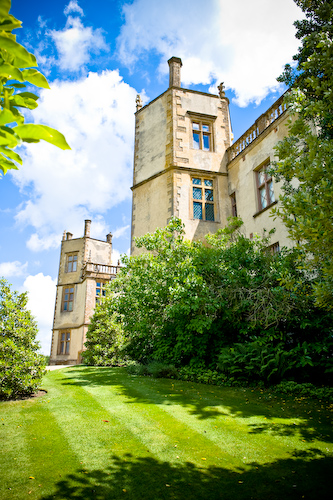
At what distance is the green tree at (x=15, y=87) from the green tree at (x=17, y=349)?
7396 mm

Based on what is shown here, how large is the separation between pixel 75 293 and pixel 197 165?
59.6 ft

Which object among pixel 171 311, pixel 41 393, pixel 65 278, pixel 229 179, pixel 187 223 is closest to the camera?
pixel 41 393

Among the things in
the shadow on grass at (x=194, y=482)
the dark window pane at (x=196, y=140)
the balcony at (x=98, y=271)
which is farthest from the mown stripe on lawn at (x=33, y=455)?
the balcony at (x=98, y=271)

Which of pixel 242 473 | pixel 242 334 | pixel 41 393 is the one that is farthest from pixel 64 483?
pixel 242 334

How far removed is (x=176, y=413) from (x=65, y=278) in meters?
26.9

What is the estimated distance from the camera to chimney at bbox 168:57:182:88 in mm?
18625

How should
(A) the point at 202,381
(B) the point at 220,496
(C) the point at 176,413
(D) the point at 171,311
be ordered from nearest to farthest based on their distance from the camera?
1. (B) the point at 220,496
2. (C) the point at 176,413
3. (A) the point at 202,381
4. (D) the point at 171,311

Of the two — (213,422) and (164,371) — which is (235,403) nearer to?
(213,422)

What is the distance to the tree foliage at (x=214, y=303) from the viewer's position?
9422 mm

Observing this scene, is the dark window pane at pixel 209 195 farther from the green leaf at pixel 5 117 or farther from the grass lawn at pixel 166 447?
the green leaf at pixel 5 117

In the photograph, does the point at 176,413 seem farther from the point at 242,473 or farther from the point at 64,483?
the point at 64,483

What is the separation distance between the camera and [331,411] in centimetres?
655

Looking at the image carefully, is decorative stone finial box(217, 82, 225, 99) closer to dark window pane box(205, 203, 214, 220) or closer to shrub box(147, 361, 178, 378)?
dark window pane box(205, 203, 214, 220)

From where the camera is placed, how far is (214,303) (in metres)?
9.98
